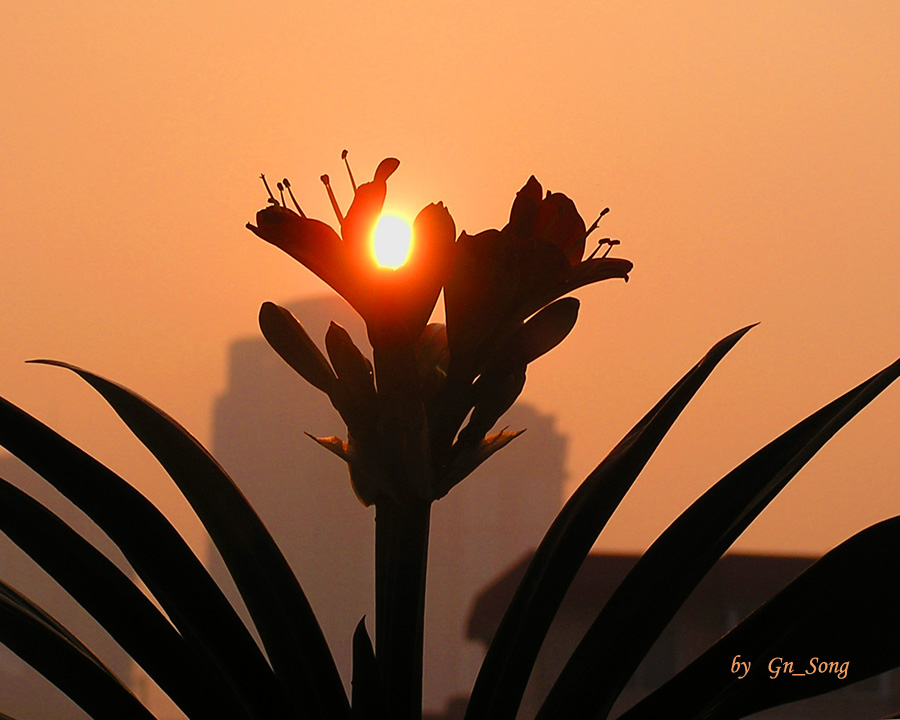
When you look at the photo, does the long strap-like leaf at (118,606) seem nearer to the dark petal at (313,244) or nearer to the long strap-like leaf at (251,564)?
the long strap-like leaf at (251,564)

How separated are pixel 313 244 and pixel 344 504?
15.6 inches

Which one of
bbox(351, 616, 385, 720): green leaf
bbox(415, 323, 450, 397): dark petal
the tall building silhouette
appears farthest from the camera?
the tall building silhouette

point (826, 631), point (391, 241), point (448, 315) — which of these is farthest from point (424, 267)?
point (826, 631)

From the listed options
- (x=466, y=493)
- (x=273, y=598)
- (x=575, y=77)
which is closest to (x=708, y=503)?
(x=273, y=598)

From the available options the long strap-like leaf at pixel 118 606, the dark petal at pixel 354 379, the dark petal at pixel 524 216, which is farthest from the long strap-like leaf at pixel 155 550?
the dark petal at pixel 524 216

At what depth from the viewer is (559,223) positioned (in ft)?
1.43

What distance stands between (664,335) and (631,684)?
33 centimetres

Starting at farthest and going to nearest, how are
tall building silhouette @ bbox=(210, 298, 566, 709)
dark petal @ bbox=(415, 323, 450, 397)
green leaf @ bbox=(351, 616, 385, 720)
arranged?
tall building silhouette @ bbox=(210, 298, 566, 709) → dark petal @ bbox=(415, 323, 450, 397) → green leaf @ bbox=(351, 616, 385, 720)

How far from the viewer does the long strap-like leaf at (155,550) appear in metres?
0.39

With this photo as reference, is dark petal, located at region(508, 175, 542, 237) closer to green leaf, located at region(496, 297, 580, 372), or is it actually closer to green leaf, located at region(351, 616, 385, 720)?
green leaf, located at region(496, 297, 580, 372)

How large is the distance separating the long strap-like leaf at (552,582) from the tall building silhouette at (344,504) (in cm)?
30

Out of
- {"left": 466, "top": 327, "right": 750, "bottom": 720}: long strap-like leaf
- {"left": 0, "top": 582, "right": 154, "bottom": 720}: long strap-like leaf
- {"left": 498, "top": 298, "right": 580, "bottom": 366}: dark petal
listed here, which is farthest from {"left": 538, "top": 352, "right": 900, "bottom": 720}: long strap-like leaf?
{"left": 0, "top": 582, "right": 154, "bottom": 720}: long strap-like leaf

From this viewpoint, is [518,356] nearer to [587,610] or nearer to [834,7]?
[587,610]

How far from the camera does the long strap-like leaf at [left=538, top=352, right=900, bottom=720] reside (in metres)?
0.43
